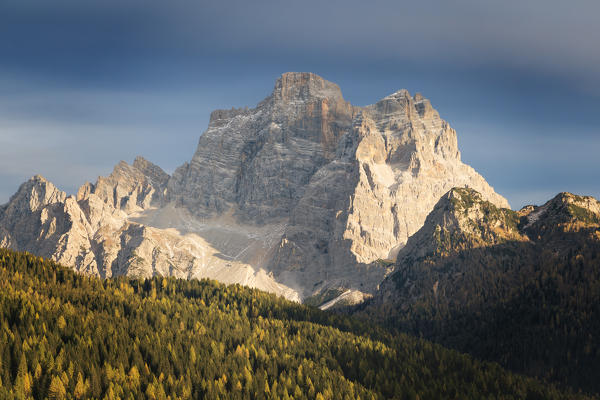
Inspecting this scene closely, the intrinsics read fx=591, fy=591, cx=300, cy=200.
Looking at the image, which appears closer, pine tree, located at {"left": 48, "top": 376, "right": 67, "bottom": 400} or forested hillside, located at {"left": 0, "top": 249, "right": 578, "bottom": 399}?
pine tree, located at {"left": 48, "top": 376, "right": 67, "bottom": 400}

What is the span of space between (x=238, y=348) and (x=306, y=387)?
92.9ft

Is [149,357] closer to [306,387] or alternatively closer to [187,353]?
[187,353]

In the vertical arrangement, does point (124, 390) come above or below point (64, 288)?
below

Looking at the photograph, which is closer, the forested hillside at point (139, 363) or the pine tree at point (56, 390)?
the pine tree at point (56, 390)

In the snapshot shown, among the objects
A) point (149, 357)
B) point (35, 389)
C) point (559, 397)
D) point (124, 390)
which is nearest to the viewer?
point (35, 389)

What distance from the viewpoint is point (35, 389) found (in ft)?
420

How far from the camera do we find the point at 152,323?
639ft

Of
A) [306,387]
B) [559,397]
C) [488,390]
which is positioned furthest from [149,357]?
[559,397]

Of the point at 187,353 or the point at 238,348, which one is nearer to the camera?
the point at 187,353

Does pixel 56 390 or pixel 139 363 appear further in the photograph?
pixel 139 363

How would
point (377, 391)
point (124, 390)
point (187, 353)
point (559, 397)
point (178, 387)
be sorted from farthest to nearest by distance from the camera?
point (559, 397) < point (377, 391) < point (187, 353) < point (178, 387) < point (124, 390)

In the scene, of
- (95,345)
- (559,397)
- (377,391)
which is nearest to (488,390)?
(559,397)

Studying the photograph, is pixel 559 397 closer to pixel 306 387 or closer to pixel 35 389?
pixel 306 387

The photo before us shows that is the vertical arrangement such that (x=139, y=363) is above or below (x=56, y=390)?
above
